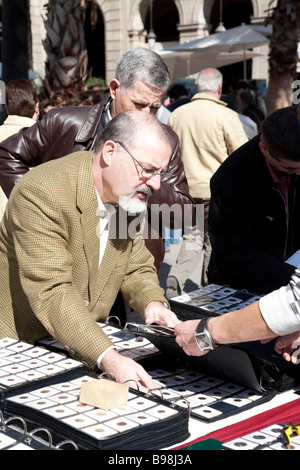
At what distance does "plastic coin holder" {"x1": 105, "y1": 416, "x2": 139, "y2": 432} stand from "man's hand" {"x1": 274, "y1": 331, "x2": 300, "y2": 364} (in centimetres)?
66

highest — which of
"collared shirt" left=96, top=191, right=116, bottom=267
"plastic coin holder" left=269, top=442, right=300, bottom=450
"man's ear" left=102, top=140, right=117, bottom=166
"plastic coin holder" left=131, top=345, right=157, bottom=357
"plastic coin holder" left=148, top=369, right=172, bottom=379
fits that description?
"man's ear" left=102, top=140, right=117, bottom=166

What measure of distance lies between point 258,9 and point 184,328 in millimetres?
22467

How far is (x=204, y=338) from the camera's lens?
2109 millimetres

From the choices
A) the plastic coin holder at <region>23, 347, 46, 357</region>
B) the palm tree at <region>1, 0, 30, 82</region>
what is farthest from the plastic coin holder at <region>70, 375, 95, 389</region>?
the palm tree at <region>1, 0, 30, 82</region>

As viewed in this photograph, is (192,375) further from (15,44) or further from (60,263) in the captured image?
(15,44)

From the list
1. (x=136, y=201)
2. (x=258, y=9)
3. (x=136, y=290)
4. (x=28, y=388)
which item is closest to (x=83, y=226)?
(x=136, y=201)

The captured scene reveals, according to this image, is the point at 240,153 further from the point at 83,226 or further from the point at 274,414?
the point at 274,414

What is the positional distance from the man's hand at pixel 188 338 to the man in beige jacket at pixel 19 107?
3.30m

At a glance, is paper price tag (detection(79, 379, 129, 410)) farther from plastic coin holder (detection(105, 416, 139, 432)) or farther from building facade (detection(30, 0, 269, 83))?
building facade (detection(30, 0, 269, 83))

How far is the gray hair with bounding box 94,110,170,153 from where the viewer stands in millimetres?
2354

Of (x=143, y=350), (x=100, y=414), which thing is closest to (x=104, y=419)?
(x=100, y=414)

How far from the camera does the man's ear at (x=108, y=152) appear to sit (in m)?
2.39

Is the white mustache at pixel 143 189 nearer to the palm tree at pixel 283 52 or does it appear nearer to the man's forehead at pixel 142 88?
the man's forehead at pixel 142 88

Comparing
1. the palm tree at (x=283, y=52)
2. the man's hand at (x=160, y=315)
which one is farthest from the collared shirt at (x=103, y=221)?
the palm tree at (x=283, y=52)
